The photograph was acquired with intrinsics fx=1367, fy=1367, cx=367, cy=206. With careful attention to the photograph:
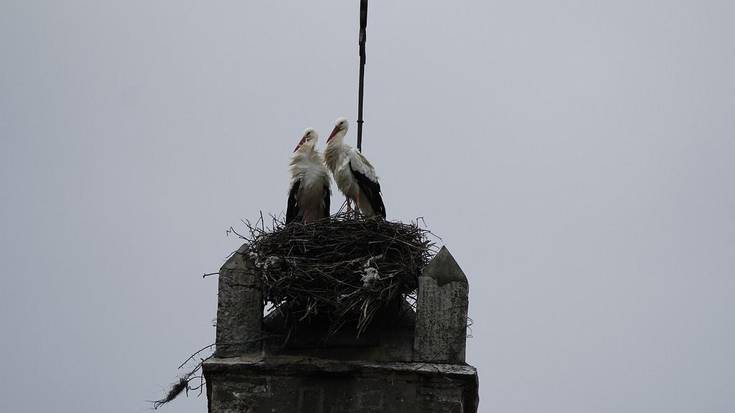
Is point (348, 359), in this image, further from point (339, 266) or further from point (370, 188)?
point (370, 188)

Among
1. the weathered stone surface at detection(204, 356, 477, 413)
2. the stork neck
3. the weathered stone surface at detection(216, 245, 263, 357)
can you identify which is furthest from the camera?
the stork neck

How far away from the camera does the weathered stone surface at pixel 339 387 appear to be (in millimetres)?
8289

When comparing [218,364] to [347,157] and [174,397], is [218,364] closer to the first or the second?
[174,397]

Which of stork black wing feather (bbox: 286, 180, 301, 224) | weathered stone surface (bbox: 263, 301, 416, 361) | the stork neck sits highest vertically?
the stork neck

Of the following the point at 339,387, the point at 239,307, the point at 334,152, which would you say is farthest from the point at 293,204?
the point at 339,387

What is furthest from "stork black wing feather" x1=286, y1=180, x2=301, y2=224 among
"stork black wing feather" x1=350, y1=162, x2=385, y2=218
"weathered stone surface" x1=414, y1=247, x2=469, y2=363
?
"weathered stone surface" x1=414, y1=247, x2=469, y2=363

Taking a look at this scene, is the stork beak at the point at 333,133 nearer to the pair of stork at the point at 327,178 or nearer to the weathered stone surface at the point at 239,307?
the pair of stork at the point at 327,178

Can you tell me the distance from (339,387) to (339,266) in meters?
0.78

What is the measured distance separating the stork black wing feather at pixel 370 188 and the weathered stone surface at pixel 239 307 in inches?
103

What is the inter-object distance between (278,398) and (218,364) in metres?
0.45

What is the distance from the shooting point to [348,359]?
8.58 m

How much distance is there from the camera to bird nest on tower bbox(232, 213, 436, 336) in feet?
27.9

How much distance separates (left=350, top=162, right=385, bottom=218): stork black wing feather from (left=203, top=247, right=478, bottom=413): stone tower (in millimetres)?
2629

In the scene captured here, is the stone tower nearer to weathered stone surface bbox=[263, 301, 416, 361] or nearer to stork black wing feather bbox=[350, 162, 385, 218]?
weathered stone surface bbox=[263, 301, 416, 361]
